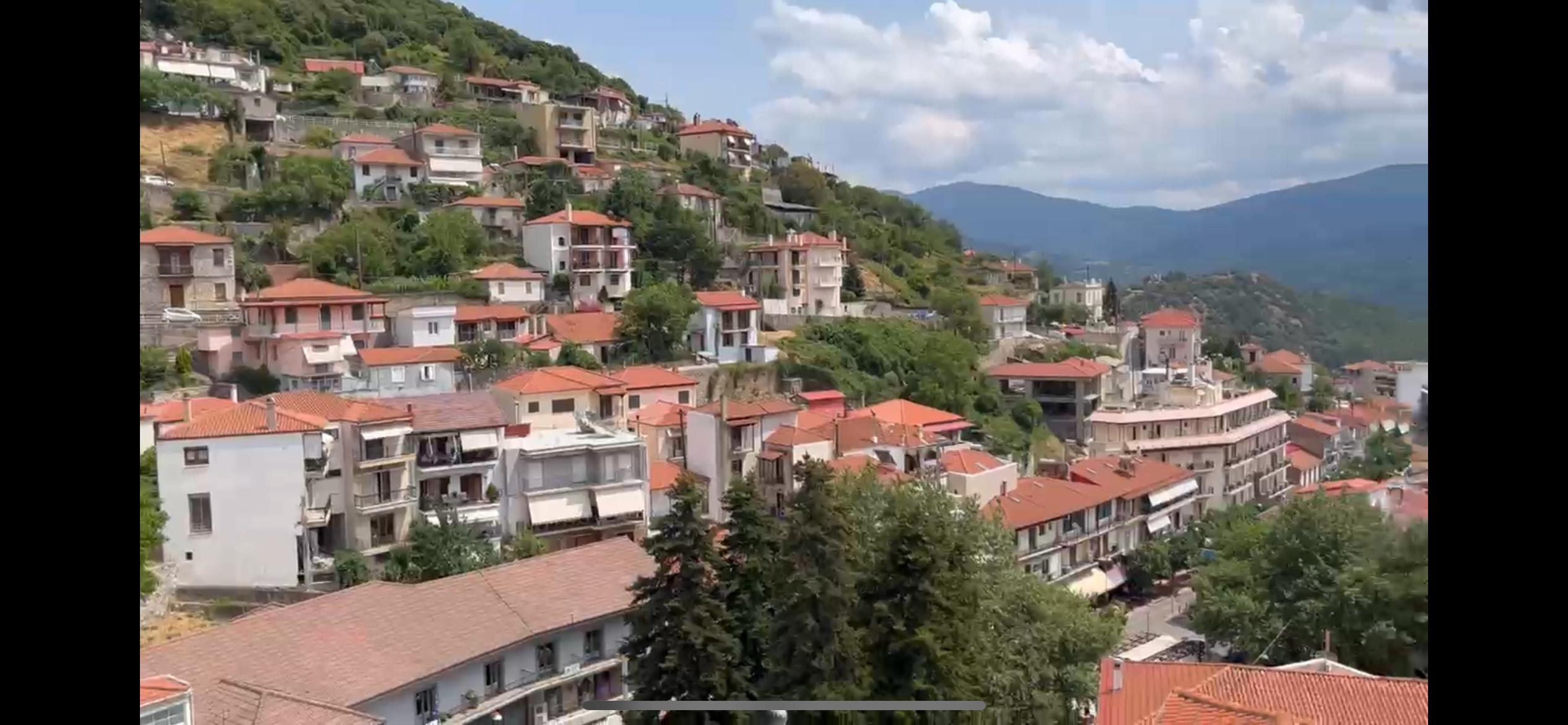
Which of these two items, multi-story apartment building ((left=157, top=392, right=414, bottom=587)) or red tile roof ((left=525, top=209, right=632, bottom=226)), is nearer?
multi-story apartment building ((left=157, top=392, right=414, bottom=587))

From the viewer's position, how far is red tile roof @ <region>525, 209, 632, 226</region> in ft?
37.5

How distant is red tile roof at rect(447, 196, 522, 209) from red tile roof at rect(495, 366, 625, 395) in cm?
481

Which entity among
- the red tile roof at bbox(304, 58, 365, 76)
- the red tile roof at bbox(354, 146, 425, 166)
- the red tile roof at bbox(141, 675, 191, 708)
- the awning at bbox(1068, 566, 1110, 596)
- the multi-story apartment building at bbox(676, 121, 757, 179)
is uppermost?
the red tile roof at bbox(304, 58, 365, 76)

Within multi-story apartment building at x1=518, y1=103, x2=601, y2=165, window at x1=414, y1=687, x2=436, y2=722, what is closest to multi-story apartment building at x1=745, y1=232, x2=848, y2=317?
multi-story apartment building at x1=518, y1=103, x2=601, y2=165

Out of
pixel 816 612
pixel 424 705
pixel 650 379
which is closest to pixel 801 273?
pixel 650 379

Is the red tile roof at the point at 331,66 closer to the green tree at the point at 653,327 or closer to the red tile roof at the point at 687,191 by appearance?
the red tile roof at the point at 687,191

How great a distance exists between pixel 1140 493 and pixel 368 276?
6915 millimetres

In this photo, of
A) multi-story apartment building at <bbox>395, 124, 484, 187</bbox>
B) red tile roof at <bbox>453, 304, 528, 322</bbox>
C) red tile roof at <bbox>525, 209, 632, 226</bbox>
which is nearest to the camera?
red tile roof at <bbox>453, 304, 528, 322</bbox>

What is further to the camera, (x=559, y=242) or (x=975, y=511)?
(x=559, y=242)

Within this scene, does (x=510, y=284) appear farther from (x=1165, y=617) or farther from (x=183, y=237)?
(x=1165, y=617)

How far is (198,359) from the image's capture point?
812cm

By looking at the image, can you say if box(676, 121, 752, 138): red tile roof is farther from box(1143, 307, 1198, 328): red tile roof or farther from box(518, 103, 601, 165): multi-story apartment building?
box(1143, 307, 1198, 328): red tile roof
